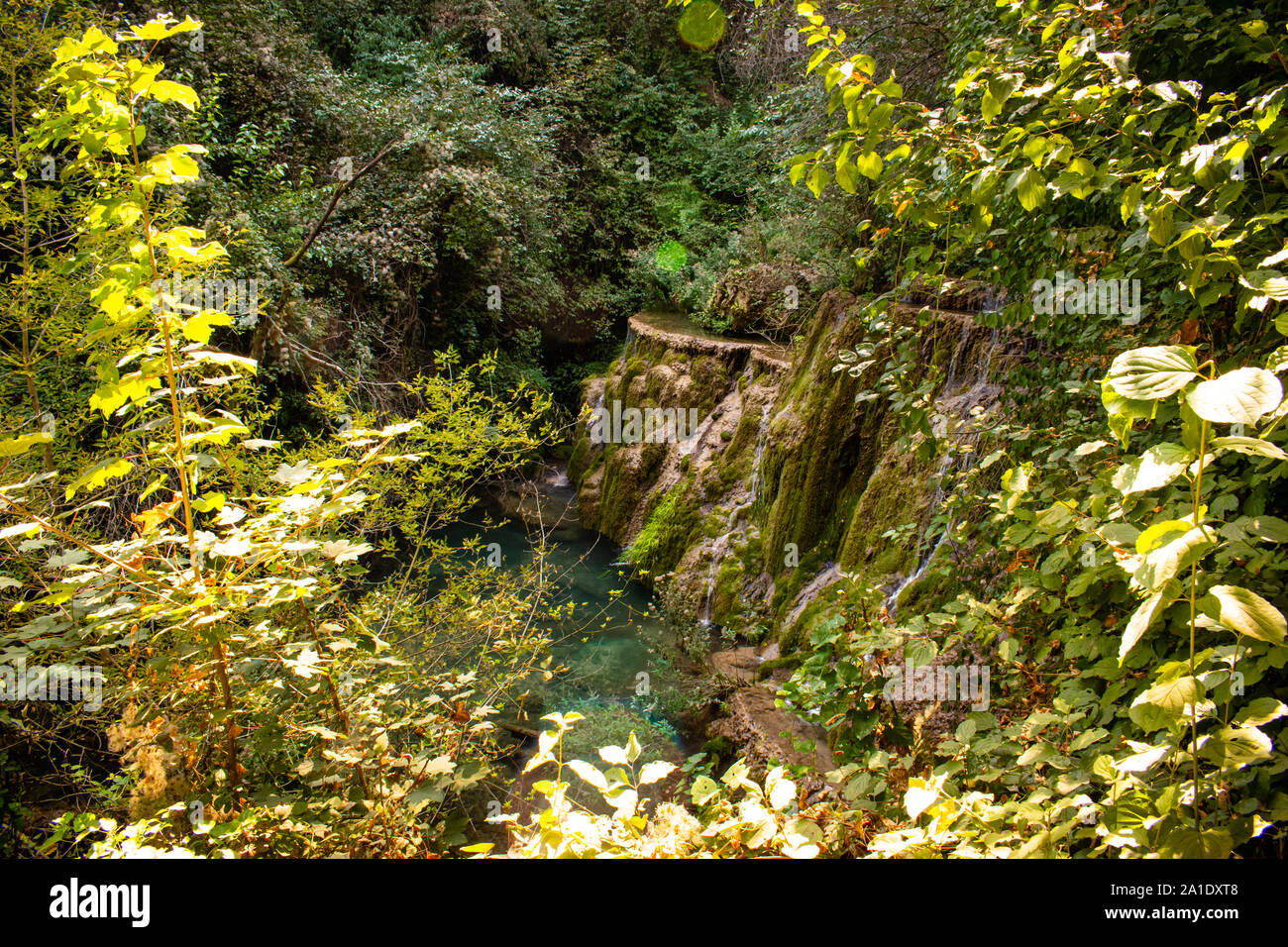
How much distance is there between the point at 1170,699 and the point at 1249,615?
0.44 ft

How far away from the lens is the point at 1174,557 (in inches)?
27.3

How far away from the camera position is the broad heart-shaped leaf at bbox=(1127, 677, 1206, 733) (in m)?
0.76

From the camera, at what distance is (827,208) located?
23.0 feet

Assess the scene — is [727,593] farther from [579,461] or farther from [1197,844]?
[1197,844]

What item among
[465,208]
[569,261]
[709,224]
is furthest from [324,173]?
[709,224]

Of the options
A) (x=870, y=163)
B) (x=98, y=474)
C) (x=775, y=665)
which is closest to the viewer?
(x=98, y=474)

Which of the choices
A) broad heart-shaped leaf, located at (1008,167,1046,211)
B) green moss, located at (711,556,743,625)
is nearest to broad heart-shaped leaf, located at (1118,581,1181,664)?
broad heart-shaped leaf, located at (1008,167,1046,211)

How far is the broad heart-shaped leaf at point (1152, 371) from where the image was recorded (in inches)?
29.1

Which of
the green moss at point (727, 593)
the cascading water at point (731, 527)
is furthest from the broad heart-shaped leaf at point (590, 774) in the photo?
the cascading water at point (731, 527)

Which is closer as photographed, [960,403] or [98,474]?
[98,474]

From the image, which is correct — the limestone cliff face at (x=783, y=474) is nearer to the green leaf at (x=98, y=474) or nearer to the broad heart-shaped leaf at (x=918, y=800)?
the broad heart-shaped leaf at (x=918, y=800)

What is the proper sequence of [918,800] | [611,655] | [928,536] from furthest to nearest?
1. [611,655]
2. [928,536]
3. [918,800]

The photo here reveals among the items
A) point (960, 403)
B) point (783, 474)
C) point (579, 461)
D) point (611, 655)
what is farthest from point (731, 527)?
point (579, 461)
